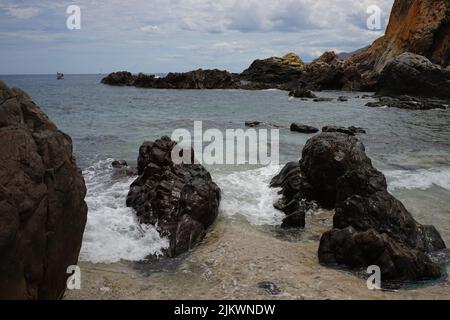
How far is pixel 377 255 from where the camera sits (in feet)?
26.7

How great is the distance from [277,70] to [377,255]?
269 ft

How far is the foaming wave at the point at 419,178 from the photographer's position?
14.6 m

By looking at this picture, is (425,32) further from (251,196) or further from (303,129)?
(251,196)

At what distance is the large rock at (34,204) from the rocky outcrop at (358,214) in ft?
16.1

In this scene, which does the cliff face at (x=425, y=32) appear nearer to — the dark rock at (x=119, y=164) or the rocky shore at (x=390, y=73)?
the rocky shore at (x=390, y=73)

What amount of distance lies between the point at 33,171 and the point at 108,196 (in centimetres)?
687

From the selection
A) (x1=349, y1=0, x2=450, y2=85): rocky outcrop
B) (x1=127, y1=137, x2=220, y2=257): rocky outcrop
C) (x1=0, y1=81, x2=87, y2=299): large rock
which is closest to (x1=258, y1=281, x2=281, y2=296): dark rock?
(x1=127, y1=137, x2=220, y2=257): rocky outcrop

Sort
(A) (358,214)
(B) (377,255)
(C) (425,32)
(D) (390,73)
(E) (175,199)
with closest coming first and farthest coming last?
(B) (377,255) < (A) (358,214) < (E) (175,199) < (D) (390,73) < (C) (425,32)

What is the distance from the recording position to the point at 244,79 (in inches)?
3748

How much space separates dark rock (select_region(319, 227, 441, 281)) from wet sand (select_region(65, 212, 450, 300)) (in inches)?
12.5

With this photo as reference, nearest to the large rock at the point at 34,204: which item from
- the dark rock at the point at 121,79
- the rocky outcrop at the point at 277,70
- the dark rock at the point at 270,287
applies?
the dark rock at the point at 270,287

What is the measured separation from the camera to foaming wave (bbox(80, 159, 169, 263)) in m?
8.89

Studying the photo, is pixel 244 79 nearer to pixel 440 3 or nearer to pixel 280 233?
pixel 440 3

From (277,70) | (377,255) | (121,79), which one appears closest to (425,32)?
(277,70)
